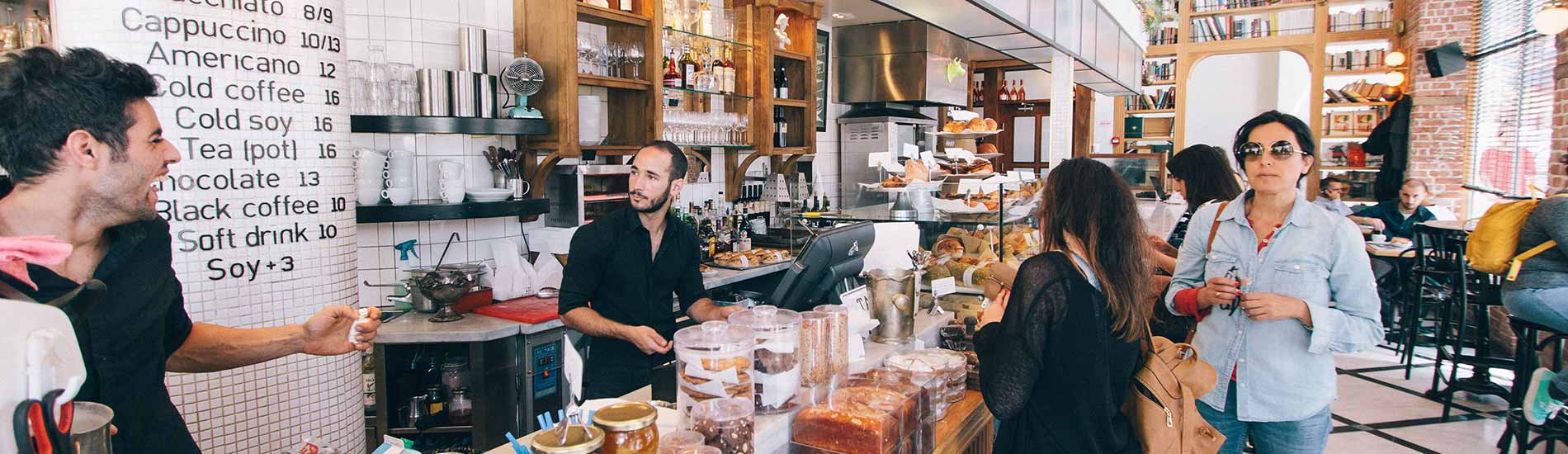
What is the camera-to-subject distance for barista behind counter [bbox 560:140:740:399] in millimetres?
2838

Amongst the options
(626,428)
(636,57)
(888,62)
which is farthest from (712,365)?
(888,62)

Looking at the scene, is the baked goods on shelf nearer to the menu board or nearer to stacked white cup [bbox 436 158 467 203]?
stacked white cup [bbox 436 158 467 203]

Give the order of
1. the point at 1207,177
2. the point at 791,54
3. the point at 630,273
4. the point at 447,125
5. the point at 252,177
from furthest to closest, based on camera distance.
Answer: the point at 791,54 → the point at 447,125 → the point at 1207,177 → the point at 630,273 → the point at 252,177

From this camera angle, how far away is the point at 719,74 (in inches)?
214

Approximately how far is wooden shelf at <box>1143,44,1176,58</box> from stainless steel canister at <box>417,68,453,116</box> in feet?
34.8

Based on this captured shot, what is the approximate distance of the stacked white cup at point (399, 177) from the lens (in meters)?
3.81

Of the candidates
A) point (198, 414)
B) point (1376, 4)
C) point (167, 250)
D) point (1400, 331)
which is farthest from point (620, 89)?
point (1376, 4)

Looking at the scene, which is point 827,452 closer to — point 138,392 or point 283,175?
point 138,392

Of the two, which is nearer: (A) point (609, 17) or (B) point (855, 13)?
(A) point (609, 17)

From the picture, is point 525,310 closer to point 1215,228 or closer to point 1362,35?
point 1215,228

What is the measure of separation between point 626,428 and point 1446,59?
30.3 feet

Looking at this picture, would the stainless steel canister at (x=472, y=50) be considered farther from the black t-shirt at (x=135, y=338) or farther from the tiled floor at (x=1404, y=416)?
the tiled floor at (x=1404, y=416)

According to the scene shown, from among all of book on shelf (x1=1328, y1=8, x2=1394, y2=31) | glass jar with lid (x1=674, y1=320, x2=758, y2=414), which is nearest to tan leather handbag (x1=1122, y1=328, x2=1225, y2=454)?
glass jar with lid (x1=674, y1=320, x2=758, y2=414)

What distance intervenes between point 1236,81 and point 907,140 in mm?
6899
